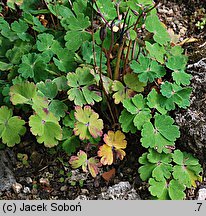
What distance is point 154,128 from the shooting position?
8.48 ft

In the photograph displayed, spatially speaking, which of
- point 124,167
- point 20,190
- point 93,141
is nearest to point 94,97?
point 93,141

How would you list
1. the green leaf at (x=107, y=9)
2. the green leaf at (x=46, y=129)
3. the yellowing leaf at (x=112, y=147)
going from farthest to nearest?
the green leaf at (x=107, y=9), the yellowing leaf at (x=112, y=147), the green leaf at (x=46, y=129)

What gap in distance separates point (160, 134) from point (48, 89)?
0.69 m

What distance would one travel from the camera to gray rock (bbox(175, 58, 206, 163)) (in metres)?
2.59

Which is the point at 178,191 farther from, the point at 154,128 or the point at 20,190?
the point at 20,190

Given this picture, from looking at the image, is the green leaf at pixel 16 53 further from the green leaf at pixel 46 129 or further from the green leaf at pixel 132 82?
the green leaf at pixel 132 82

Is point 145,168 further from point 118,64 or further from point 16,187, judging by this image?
point 16,187

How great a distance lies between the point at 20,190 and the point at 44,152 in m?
0.27

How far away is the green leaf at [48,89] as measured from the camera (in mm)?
2588

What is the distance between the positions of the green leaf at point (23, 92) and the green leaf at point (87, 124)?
0.26 m

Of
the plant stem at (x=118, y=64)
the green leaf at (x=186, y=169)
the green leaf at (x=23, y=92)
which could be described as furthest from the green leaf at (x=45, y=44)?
the green leaf at (x=186, y=169)

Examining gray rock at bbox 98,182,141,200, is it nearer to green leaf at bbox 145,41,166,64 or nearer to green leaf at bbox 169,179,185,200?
green leaf at bbox 169,179,185,200

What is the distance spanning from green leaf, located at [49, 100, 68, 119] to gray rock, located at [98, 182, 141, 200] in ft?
1.64

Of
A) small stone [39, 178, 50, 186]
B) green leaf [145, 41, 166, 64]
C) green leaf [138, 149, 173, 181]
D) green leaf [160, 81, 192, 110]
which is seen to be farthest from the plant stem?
small stone [39, 178, 50, 186]
